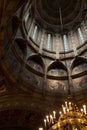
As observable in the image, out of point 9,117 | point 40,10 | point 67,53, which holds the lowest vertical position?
point 9,117

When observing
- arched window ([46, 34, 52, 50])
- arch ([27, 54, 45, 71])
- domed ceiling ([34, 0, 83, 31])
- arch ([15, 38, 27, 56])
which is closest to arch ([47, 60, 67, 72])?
arch ([27, 54, 45, 71])

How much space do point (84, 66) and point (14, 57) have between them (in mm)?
5434

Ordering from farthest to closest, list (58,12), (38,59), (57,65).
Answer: (58,12), (57,65), (38,59)

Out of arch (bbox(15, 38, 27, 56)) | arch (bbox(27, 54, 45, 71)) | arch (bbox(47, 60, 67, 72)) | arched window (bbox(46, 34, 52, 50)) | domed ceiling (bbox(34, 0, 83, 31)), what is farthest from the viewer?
domed ceiling (bbox(34, 0, 83, 31))

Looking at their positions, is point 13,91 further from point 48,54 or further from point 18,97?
point 48,54

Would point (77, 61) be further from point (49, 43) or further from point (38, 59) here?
point (49, 43)

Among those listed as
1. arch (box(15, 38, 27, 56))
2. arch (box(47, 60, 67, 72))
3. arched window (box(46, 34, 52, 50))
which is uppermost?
arched window (box(46, 34, 52, 50))

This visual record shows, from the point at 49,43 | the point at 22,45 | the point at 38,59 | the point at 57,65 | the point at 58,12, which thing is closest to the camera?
the point at 22,45

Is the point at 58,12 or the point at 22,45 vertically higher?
the point at 58,12

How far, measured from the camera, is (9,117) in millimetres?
17469

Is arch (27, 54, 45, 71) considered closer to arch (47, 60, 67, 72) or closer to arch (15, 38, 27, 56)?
Result: arch (47, 60, 67, 72)

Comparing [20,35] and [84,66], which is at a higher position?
[20,35]

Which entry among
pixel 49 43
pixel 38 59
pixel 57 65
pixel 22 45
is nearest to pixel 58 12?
pixel 49 43

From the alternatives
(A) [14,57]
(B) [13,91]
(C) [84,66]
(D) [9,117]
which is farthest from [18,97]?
(C) [84,66]
